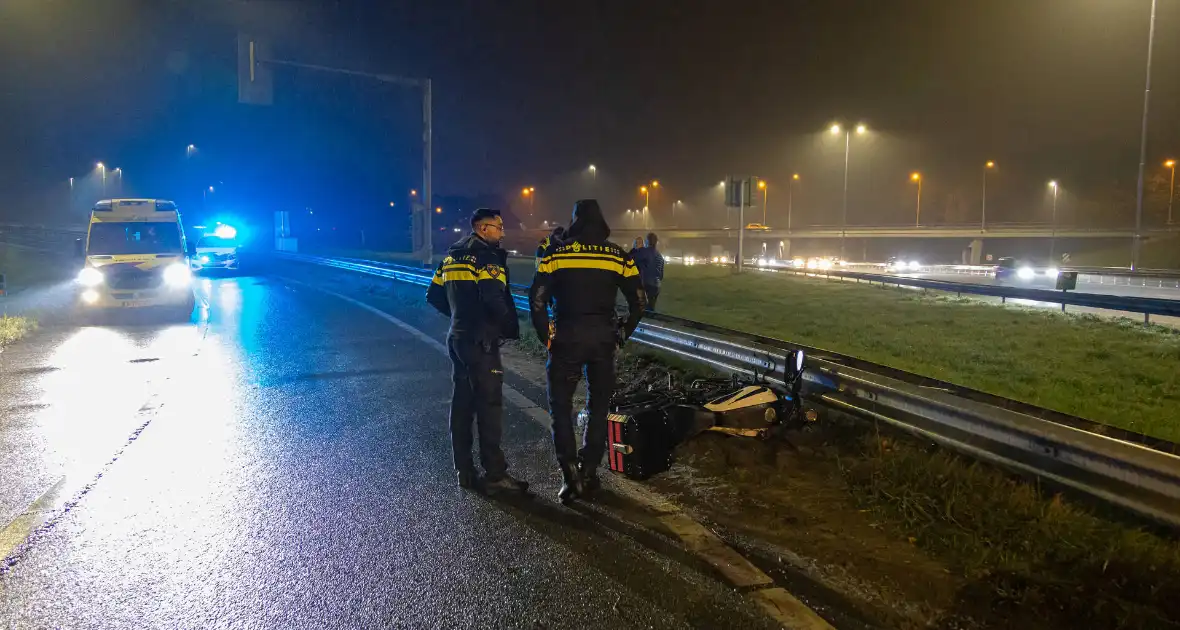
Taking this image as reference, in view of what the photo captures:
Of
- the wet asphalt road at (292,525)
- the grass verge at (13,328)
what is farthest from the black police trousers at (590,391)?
the grass verge at (13,328)

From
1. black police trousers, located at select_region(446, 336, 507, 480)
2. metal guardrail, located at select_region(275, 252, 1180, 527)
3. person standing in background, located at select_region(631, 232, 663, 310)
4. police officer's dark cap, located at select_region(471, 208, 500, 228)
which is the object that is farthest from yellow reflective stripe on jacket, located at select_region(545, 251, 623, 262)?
person standing in background, located at select_region(631, 232, 663, 310)

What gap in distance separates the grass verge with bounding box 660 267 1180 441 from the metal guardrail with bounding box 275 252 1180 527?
2074mm

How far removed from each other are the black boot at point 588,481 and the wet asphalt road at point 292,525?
25cm

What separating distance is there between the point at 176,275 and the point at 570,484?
47.9 ft

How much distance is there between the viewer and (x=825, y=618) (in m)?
3.54

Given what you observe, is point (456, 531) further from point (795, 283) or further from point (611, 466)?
point (795, 283)

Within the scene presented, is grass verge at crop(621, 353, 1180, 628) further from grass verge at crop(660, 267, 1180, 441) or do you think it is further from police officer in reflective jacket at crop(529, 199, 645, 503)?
grass verge at crop(660, 267, 1180, 441)

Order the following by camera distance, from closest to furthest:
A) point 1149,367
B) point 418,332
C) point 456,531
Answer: point 456,531, point 1149,367, point 418,332

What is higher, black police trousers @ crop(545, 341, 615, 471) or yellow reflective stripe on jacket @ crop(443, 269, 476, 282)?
yellow reflective stripe on jacket @ crop(443, 269, 476, 282)

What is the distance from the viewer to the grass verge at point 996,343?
768 centimetres

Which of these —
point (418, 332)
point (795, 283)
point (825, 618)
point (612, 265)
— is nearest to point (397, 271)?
point (418, 332)

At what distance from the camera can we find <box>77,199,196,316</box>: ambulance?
16.3 m

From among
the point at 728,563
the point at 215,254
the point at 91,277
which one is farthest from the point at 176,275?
the point at 215,254

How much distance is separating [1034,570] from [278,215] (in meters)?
54.1
